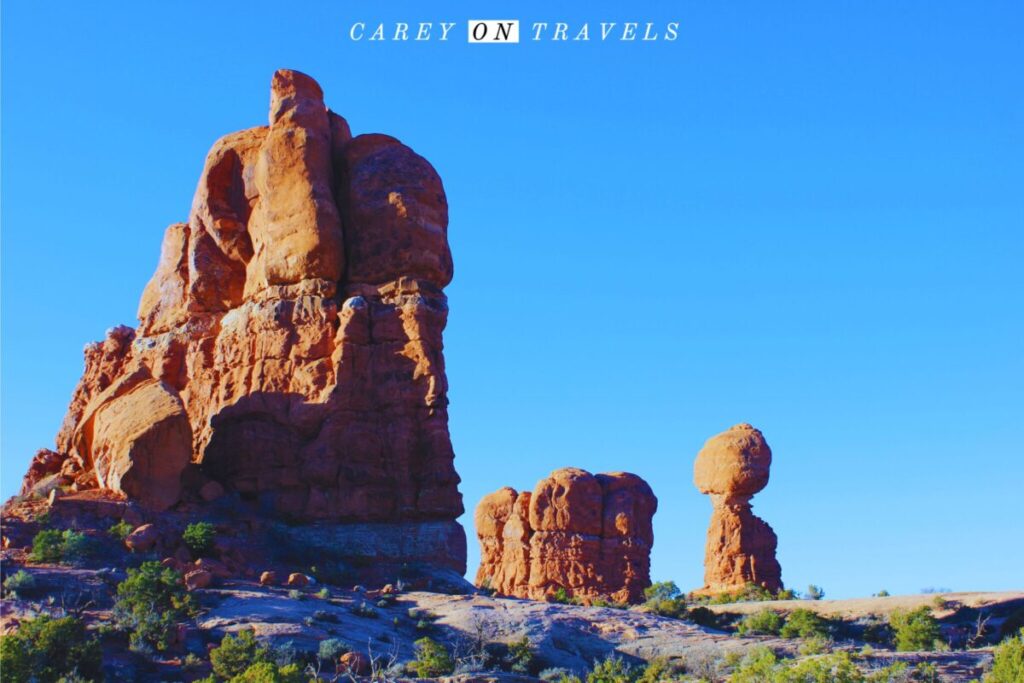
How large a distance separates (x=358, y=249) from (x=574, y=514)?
17.8 metres

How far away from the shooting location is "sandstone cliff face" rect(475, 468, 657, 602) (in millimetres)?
62031

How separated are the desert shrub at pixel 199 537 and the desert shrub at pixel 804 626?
16.1 metres

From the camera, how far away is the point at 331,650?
113 feet

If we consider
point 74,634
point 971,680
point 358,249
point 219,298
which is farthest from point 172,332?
point 971,680

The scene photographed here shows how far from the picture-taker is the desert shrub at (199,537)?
4191 cm

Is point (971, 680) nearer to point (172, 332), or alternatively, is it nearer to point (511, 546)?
point (172, 332)

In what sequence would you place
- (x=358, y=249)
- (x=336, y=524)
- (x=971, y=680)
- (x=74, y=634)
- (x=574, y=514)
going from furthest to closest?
(x=574, y=514) → (x=358, y=249) → (x=336, y=524) → (x=971, y=680) → (x=74, y=634)

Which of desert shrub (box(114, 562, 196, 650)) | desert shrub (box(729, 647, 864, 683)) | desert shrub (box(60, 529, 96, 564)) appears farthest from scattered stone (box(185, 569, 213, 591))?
desert shrub (box(729, 647, 864, 683))

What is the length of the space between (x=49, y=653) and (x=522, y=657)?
10.7m

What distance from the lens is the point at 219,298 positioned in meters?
51.6

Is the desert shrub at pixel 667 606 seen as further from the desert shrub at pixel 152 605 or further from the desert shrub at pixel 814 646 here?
the desert shrub at pixel 152 605

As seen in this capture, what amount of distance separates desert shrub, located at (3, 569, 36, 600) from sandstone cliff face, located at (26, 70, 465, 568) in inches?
285

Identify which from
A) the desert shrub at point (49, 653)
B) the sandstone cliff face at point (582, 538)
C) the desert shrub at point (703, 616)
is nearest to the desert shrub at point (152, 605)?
the desert shrub at point (49, 653)

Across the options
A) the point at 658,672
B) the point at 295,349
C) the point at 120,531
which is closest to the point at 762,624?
the point at 658,672
